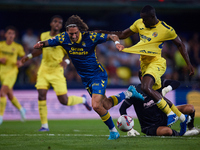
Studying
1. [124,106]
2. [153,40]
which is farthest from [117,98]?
[153,40]

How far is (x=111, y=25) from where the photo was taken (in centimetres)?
1831

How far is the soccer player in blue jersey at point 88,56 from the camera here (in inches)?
255

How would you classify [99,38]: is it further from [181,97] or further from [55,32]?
[181,97]

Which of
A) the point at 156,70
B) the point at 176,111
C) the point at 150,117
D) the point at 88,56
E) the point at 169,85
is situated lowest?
the point at 150,117

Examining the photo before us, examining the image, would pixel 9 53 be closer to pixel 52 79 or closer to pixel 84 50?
pixel 52 79

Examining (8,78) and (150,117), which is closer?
(150,117)

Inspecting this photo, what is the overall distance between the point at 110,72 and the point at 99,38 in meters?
8.74

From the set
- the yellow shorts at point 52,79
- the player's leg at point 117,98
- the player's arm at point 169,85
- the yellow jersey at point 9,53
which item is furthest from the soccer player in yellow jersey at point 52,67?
the player's arm at point 169,85

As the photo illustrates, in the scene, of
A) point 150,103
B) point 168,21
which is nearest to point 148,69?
point 150,103

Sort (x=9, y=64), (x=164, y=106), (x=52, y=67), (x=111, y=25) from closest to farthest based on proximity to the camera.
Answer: (x=164, y=106) < (x=52, y=67) < (x=9, y=64) < (x=111, y=25)

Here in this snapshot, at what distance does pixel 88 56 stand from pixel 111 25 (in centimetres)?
1175

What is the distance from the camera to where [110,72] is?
Answer: 1527 centimetres

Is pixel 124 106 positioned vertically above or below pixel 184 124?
above

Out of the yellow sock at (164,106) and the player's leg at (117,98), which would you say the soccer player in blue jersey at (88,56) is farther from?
the yellow sock at (164,106)
